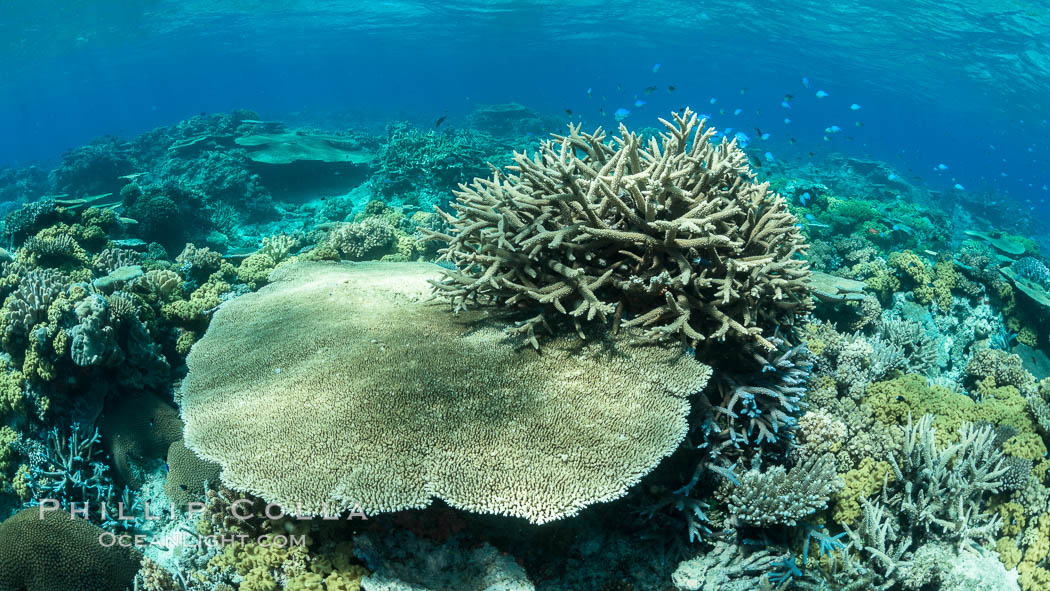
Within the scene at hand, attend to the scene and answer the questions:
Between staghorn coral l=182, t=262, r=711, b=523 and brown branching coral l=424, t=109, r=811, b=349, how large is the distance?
0.39m

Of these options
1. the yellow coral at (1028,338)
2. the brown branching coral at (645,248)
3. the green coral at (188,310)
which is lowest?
the yellow coral at (1028,338)

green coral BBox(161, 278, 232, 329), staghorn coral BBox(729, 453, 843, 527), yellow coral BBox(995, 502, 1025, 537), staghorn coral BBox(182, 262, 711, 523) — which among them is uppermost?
staghorn coral BBox(182, 262, 711, 523)

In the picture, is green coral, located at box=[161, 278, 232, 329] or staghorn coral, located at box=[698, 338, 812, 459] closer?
staghorn coral, located at box=[698, 338, 812, 459]

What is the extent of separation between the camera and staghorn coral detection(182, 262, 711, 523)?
8.77 ft

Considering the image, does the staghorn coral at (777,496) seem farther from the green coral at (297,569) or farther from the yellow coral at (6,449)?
the yellow coral at (6,449)

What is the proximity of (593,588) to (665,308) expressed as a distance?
2.25m

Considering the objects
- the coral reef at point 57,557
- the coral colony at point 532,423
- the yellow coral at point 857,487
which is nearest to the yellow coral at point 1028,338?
the coral colony at point 532,423

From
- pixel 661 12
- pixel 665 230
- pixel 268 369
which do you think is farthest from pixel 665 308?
pixel 661 12

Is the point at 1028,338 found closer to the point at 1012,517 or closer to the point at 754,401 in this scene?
the point at 1012,517

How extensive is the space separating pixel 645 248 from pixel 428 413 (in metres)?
2.17

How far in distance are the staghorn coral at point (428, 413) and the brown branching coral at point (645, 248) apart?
392 millimetres

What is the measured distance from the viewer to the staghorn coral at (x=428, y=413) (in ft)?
8.77

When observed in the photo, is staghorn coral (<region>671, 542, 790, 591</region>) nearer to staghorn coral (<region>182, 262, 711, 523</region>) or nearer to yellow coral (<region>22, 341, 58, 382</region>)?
staghorn coral (<region>182, 262, 711, 523</region>)

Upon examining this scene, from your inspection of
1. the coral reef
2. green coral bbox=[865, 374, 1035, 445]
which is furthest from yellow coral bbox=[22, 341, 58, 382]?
green coral bbox=[865, 374, 1035, 445]
